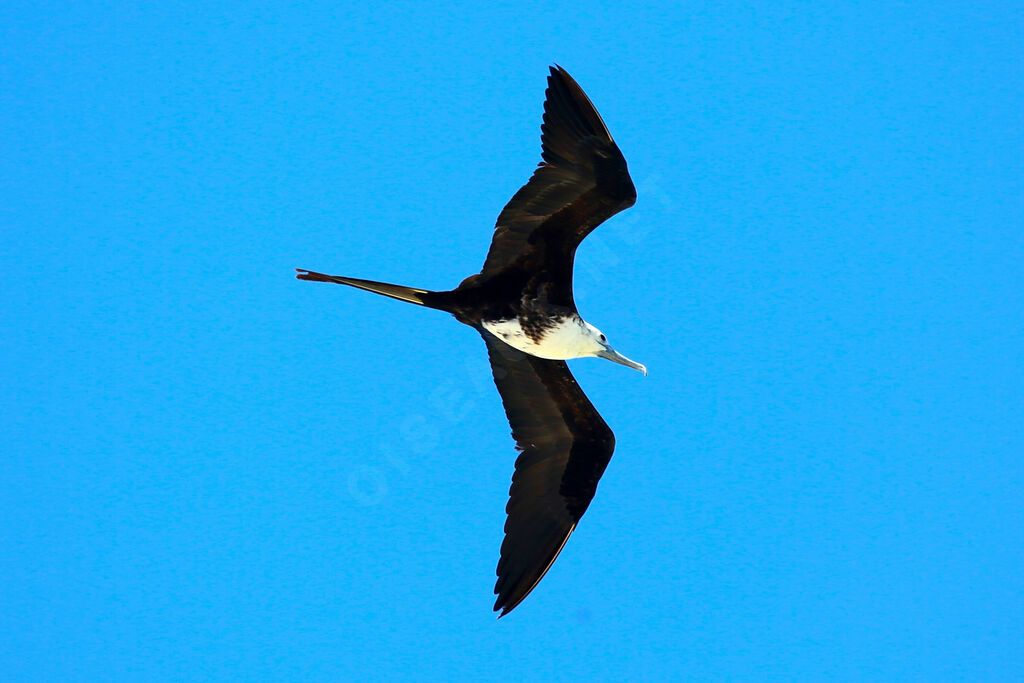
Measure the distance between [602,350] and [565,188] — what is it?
148 centimetres

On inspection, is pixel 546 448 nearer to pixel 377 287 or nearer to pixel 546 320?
pixel 546 320

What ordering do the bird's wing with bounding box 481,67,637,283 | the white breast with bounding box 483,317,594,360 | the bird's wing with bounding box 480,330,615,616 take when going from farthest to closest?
the bird's wing with bounding box 480,330,615,616, the white breast with bounding box 483,317,594,360, the bird's wing with bounding box 481,67,637,283

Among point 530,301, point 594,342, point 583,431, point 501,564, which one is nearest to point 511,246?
point 530,301

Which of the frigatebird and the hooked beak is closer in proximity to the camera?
the frigatebird

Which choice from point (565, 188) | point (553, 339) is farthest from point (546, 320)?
point (565, 188)

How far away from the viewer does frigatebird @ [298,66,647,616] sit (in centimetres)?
727

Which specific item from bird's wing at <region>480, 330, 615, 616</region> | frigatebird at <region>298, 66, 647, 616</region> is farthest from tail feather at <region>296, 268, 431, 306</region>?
bird's wing at <region>480, 330, 615, 616</region>

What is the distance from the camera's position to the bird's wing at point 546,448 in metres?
8.38

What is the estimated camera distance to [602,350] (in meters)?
8.45

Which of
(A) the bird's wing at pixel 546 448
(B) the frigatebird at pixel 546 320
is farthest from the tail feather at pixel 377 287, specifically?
(A) the bird's wing at pixel 546 448

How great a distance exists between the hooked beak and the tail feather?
1.47 meters

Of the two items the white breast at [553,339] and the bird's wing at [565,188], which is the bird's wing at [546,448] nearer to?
the white breast at [553,339]

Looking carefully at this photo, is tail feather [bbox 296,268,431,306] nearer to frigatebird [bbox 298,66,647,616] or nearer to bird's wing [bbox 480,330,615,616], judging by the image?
frigatebird [bbox 298,66,647,616]

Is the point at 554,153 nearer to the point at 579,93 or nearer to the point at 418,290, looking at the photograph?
the point at 579,93
